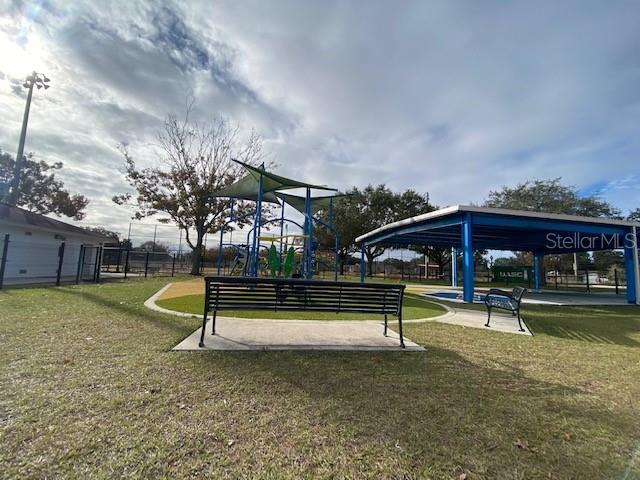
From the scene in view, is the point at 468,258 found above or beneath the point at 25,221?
beneath

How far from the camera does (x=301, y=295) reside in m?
4.48

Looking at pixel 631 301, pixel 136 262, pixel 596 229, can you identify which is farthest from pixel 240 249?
pixel 136 262

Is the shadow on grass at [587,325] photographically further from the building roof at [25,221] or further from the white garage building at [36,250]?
the building roof at [25,221]

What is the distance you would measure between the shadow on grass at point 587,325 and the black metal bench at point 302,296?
3.59 metres

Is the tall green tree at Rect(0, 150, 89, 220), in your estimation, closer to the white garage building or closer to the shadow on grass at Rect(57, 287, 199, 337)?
the white garage building

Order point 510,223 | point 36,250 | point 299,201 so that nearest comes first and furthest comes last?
point 510,223 < point 36,250 < point 299,201

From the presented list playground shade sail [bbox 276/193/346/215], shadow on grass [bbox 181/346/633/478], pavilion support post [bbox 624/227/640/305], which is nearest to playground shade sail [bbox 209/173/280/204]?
playground shade sail [bbox 276/193/346/215]

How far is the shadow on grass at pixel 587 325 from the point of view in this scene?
18.8 ft

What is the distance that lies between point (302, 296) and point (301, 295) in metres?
0.03

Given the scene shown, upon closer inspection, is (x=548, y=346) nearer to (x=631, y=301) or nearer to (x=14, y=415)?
(x=14, y=415)

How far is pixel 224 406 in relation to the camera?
8.26 feet

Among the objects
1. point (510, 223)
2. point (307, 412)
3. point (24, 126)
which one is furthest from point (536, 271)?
point (24, 126)

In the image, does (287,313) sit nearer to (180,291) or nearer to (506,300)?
(506,300)

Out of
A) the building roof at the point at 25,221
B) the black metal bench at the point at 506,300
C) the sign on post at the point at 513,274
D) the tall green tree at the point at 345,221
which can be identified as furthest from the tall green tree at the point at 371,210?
the black metal bench at the point at 506,300
